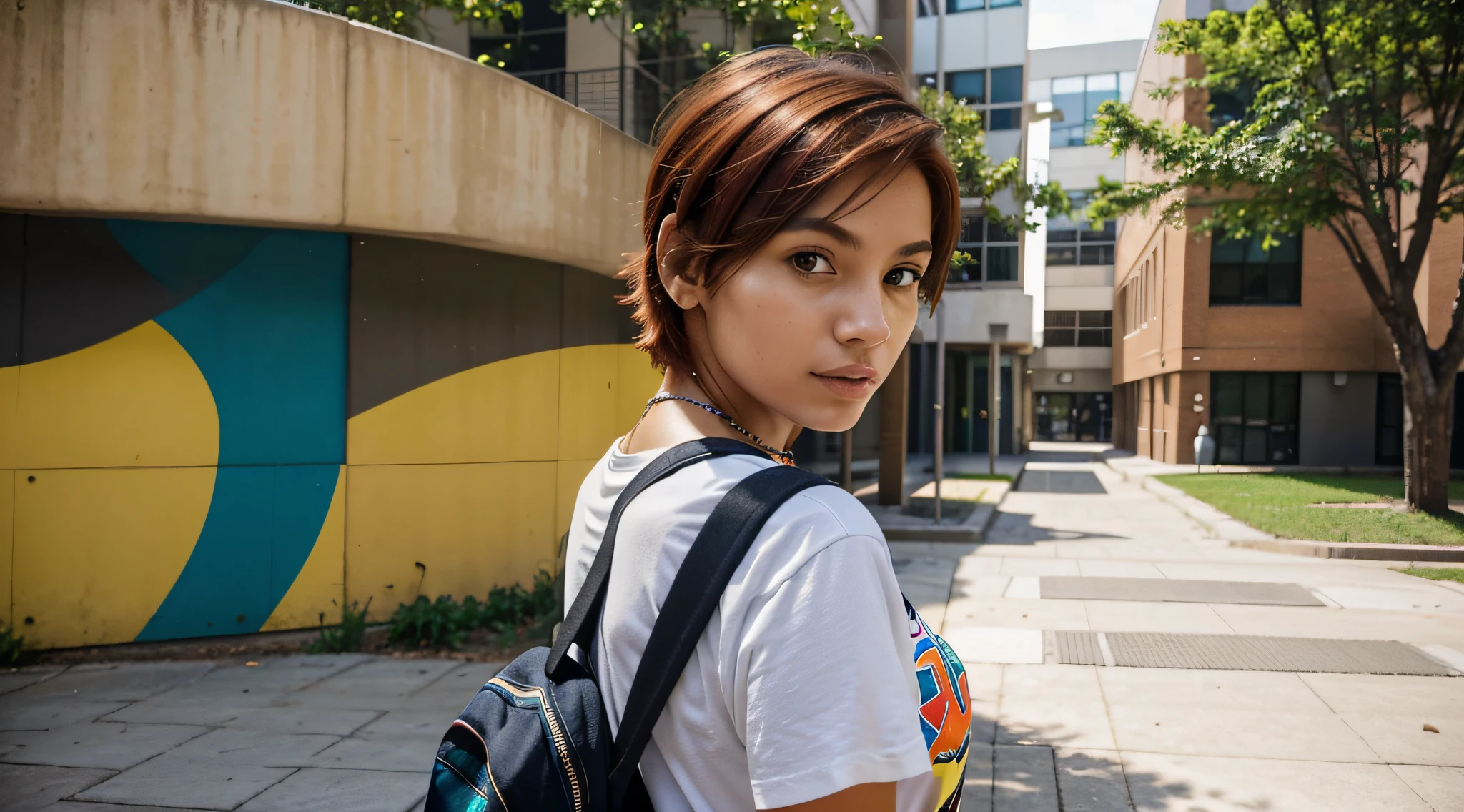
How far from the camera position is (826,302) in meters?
1.10

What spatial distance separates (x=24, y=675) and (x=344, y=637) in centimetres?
183

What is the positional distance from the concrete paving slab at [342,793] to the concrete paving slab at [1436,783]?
436 cm

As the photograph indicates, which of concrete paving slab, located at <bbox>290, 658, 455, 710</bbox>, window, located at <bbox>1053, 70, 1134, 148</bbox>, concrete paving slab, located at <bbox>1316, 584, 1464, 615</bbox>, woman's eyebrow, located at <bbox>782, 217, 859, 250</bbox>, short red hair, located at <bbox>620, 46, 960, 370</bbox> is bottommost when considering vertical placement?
concrete paving slab, located at <bbox>290, 658, 455, 710</bbox>

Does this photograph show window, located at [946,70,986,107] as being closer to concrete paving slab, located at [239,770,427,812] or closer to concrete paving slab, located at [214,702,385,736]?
concrete paving slab, located at [214,702,385,736]

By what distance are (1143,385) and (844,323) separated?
3956 centimetres

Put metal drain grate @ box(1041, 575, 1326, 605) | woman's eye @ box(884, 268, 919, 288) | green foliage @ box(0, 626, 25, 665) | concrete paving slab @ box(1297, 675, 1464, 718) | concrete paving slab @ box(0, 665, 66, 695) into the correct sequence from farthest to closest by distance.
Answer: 1. metal drain grate @ box(1041, 575, 1326, 605)
2. green foliage @ box(0, 626, 25, 665)
3. concrete paving slab @ box(0, 665, 66, 695)
4. concrete paving slab @ box(1297, 675, 1464, 718)
5. woman's eye @ box(884, 268, 919, 288)

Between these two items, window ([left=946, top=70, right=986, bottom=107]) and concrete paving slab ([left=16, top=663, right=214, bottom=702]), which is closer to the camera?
concrete paving slab ([left=16, top=663, right=214, bottom=702])

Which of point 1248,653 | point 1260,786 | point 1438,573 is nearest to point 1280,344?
point 1438,573

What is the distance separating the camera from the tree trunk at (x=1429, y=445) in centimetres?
1409

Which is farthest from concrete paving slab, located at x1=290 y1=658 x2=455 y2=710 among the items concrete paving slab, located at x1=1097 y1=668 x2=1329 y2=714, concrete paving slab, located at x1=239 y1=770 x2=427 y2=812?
concrete paving slab, located at x1=1097 y1=668 x2=1329 y2=714

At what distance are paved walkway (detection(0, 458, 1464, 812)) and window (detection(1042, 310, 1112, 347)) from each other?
45.8m

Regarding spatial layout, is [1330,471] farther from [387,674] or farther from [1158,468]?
[387,674]

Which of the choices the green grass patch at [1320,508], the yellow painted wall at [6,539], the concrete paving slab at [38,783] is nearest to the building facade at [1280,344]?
the green grass patch at [1320,508]

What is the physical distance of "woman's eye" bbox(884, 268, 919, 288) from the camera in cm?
117
